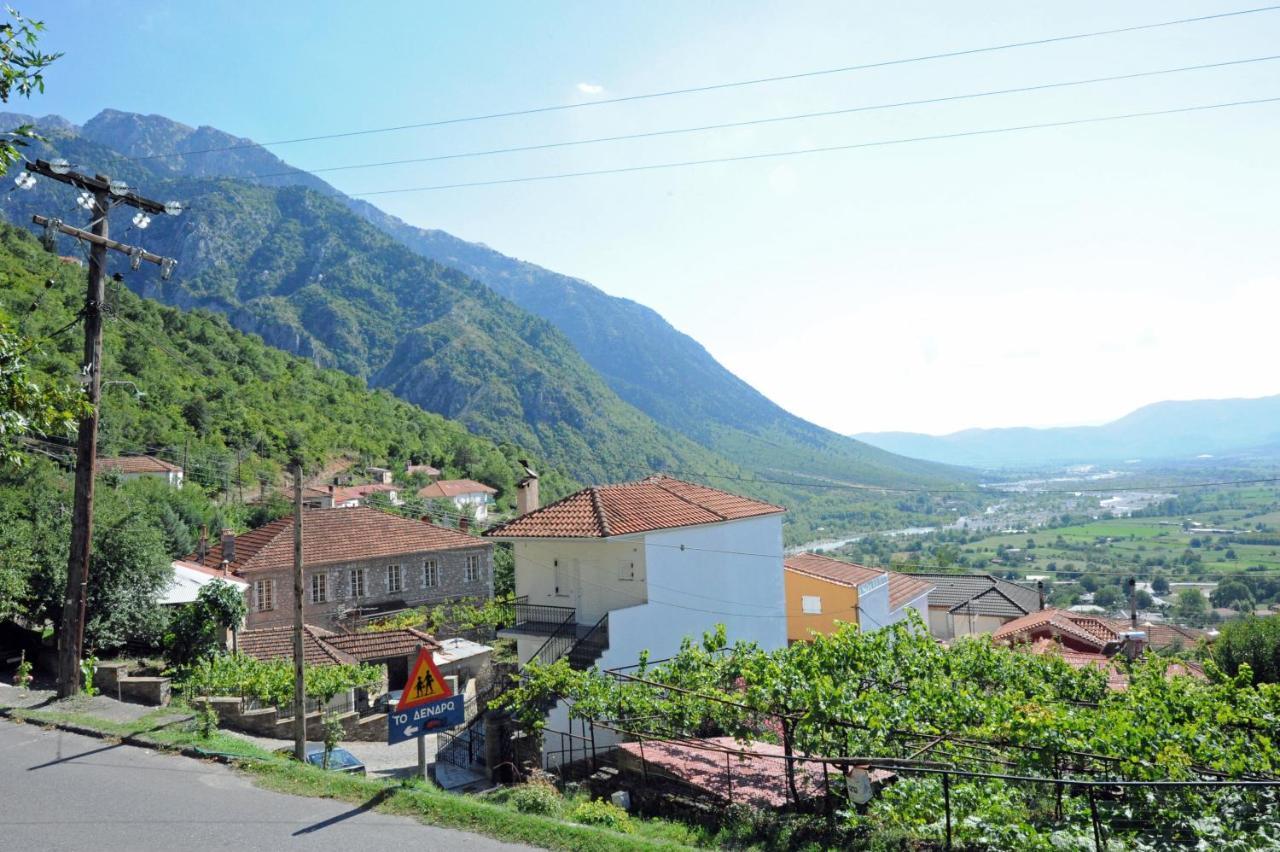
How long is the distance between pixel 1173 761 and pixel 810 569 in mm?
24188

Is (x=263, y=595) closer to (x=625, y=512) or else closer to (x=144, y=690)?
(x=625, y=512)

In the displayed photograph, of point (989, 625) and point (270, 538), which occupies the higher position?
point (270, 538)

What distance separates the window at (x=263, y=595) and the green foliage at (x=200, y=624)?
1459 cm

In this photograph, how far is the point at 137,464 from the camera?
4819cm

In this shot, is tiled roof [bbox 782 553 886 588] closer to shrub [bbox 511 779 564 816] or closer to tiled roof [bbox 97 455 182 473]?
shrub [bbox 511 779 564 816]

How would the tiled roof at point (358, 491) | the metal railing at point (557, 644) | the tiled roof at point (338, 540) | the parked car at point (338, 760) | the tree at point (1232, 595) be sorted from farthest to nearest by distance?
1. the tree at point (1232, 595)
2. the tiled roof at point (358, 491)
3. the tiled roof at point (338, 540)
4. the metal railing at point (557, 644)
5. the parked car at point (338, 760)

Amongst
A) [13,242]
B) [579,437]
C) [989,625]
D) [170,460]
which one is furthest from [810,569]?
[579,437]

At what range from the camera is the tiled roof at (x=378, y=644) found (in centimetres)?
2472

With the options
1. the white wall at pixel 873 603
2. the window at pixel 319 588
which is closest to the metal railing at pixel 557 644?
the white wall at pixel 873 603

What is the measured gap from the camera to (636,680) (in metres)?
14.1

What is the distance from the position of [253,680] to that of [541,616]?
296 inches

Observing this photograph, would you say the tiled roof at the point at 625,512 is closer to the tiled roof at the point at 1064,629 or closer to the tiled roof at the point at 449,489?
the tiled roof at the point at 1064,629

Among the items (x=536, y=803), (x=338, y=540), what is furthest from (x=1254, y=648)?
(x=338, y=540)

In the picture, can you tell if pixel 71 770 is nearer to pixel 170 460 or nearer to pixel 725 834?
pixel 725 834
